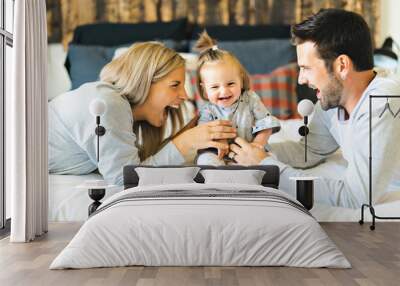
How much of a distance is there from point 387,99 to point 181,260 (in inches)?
136

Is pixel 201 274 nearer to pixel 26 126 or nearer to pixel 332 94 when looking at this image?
pixel 26 126

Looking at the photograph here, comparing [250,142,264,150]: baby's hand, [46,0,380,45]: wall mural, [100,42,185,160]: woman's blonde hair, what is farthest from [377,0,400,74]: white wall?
[100,42,185,160]: woman's blonde hair

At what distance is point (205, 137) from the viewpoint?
24.4 feet

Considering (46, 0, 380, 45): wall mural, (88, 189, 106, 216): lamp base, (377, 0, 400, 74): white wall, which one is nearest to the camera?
(88, 189, 106, 216): lamp base

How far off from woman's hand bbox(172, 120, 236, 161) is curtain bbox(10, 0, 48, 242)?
166cm

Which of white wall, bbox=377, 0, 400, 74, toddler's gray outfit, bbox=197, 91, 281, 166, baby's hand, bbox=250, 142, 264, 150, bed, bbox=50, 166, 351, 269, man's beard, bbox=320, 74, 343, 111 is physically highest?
white wall, bbox=377, 0, 400, 74

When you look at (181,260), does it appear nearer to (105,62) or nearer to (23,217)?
(23,217)

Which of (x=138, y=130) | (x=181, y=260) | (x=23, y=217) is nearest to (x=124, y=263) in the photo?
(x=181, y=260)

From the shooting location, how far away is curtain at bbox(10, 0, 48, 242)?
592 cm

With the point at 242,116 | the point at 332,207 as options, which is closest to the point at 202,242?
the point at 242,116

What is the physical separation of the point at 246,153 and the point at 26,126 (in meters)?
2.48

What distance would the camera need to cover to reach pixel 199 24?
7746mm

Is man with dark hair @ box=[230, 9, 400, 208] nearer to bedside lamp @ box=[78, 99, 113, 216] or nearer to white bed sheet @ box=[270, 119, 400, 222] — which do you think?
white bed sheet @ box=[270, 119, 400, 222]

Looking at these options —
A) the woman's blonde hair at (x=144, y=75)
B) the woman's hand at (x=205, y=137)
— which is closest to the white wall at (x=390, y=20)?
the woman's hand at (x=205, y=137)
